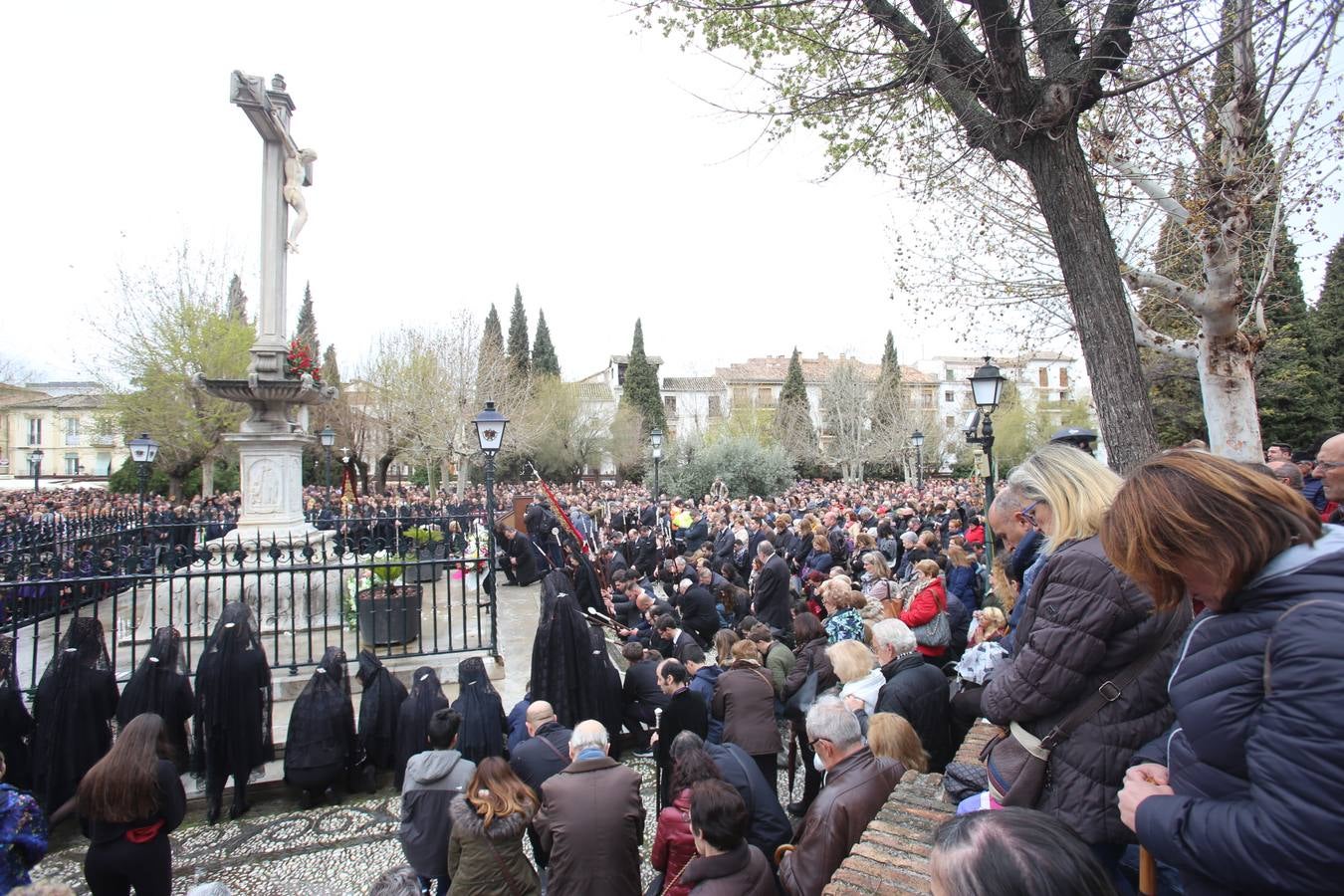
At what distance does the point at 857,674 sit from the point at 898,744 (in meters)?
0.86

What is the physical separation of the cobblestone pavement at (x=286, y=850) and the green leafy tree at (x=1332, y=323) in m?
28.0

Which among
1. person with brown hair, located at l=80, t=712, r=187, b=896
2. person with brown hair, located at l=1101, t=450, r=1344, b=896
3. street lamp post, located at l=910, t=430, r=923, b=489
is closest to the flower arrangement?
person with brown hair, located at l=80, t=712, r=187, b=896

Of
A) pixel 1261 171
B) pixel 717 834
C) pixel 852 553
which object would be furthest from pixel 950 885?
pixel 852 553

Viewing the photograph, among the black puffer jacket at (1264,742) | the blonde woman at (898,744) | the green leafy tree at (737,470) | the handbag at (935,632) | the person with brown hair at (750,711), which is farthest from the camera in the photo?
the green leafy tree at (737,470)

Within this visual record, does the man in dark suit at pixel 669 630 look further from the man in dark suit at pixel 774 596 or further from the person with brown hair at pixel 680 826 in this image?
the person with brown hair at pixel 680 826

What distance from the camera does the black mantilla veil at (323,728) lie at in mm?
5082

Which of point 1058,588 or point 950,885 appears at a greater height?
point 1058,588

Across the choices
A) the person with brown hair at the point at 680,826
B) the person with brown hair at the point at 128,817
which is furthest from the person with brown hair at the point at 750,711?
the person with brown hair at the point at 128,817

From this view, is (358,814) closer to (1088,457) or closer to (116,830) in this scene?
(116,830)

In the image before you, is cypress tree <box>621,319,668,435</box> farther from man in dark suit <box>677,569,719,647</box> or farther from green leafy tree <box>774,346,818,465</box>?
man in dark suit <box>677,569,719,647</box>

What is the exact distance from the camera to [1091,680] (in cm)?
212

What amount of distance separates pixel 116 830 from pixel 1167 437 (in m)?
27.0

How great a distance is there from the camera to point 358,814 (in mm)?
5148

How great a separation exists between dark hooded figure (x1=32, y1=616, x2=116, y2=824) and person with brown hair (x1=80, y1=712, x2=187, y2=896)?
5.41 ft
